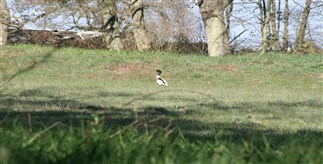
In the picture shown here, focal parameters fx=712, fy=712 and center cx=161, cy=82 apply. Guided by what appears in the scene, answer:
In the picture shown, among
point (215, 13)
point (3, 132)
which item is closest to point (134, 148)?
point (3, 132)

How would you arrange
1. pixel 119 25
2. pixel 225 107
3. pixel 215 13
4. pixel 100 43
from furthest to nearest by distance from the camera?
pixel 100 43 < pixel 119 25 < pixel 215 13 < pixel 225 107

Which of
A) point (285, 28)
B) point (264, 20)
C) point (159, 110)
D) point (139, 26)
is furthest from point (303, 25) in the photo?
point (159, 110)

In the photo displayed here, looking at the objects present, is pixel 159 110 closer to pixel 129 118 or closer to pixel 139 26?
pixel 129 118

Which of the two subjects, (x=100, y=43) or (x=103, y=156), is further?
(x=100, y=43)

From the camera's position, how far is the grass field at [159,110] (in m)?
3.83

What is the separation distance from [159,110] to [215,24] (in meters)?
18.6

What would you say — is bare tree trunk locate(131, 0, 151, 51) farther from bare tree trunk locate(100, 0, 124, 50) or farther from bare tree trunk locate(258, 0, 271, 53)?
bare tree trunk locate(258, 0, 271, 53)

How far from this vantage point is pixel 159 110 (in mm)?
11805

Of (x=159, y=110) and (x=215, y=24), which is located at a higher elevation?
(x=159, y=110)

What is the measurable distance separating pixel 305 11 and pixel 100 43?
1118 cm

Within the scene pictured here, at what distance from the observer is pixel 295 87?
22.2 metres

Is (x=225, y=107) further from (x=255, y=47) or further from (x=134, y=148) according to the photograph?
(x=255, y=47)

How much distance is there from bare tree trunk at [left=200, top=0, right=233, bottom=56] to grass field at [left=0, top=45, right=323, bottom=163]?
2.71m

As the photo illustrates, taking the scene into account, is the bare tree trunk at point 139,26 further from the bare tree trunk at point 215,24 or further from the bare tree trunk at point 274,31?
the bare tree trunk at point 274,31
